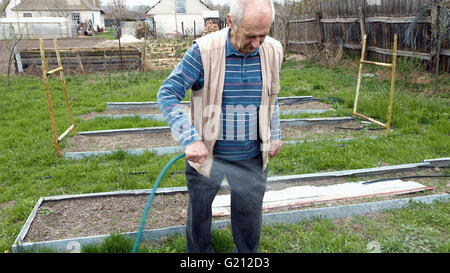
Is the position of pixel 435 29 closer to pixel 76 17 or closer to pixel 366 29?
pixel 366 29

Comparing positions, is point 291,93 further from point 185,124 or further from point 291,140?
point 185,124

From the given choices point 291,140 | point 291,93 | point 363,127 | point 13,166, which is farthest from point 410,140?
point 13,166

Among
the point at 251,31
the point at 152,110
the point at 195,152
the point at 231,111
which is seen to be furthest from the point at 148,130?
the point at 251,31

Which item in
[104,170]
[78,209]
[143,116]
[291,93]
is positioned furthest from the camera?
[291,93]

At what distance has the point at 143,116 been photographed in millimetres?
7238

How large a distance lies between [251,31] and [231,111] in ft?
1.67

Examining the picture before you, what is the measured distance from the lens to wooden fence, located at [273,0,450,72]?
914 cm

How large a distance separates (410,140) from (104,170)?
4692 millimetres

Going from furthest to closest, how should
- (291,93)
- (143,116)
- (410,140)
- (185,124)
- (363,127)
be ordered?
1. (291,93)
2. (143,116)
3. (363,127)
4. (410,140)
5. (185,124)

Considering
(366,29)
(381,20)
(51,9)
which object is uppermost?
(51,9)

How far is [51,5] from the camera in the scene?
127 ft

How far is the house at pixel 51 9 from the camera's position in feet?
122

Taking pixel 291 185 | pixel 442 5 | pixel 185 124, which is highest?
pixel 442 5

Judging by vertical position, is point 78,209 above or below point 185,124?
below
